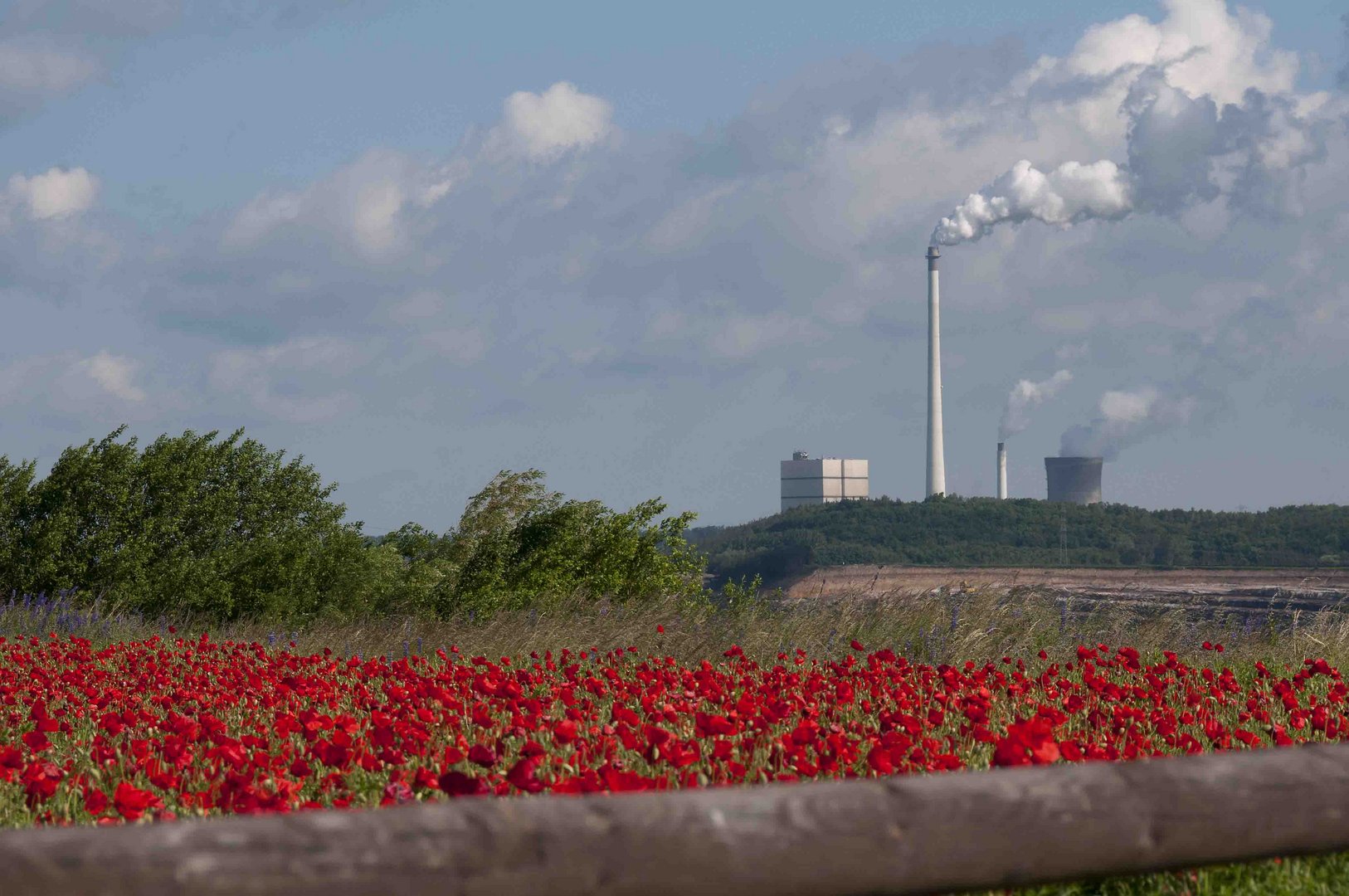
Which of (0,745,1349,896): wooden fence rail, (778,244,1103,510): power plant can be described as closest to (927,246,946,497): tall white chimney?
(778,244,1103,510): power plant

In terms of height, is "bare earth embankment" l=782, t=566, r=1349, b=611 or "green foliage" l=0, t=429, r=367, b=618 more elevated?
"green foliage" l=0, t=429, r=367, b=618

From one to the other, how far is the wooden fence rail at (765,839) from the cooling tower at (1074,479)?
9080 cm

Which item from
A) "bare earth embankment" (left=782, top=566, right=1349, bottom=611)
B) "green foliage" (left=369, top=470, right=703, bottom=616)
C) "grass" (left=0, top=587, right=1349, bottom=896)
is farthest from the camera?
"bare earth embankment" (left=782, top=566, right=1349, bottom=611)

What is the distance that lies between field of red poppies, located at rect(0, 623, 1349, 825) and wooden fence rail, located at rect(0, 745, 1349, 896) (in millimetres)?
1773

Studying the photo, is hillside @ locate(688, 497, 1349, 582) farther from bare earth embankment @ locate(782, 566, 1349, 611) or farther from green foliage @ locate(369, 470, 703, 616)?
green foliage @ locate(369, 470, 703, 616)

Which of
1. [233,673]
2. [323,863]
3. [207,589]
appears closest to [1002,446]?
[207,589]

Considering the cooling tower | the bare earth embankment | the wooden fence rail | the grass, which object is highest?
the cooling tower

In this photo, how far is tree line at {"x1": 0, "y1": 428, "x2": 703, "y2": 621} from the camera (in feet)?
61.3

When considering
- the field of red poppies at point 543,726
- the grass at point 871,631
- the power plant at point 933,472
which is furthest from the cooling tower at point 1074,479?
the field of red poppies at point 543,726

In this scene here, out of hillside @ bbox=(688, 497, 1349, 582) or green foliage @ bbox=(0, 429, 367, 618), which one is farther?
hillside @ bbox=(688, 497, 1349, 582)

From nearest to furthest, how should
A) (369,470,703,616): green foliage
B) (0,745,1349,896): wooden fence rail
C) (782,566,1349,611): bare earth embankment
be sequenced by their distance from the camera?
(0,745,1349,896): wooden fence rail → (369,470,703,616): green foliage → (782,566,1349,611): bare earth embankment

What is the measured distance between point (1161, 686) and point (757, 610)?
24.1 feet

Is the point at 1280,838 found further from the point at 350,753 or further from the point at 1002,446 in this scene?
the point at 1002,446

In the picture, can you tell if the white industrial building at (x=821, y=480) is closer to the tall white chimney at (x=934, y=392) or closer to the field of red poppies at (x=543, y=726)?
the tall white chimney at (x=934, y=392)
